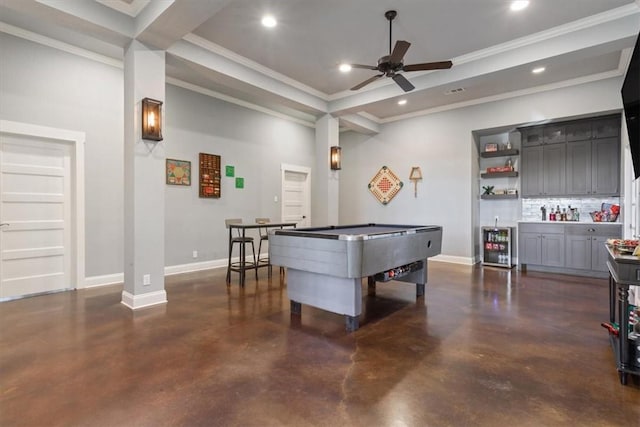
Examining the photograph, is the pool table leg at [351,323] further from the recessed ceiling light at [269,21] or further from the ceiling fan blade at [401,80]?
the recessed ceiling light at [269,21]

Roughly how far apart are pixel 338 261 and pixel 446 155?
5.07m

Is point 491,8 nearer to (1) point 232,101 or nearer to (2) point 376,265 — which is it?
(2) point 376,265

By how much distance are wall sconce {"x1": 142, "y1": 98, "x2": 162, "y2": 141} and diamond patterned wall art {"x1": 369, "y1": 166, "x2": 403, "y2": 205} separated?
5339mm

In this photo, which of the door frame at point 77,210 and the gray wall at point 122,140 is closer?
the gray wall at point 122,140

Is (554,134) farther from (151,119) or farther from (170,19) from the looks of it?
(151,119)

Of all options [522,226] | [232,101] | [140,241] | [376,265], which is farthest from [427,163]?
[140,241]

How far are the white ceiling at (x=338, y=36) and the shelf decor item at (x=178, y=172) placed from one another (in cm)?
138

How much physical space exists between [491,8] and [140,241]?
476 cm

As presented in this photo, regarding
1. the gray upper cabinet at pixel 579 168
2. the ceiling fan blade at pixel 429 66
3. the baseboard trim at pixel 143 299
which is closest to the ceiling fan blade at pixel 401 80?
the ceiling fan blade at pixel 429 66

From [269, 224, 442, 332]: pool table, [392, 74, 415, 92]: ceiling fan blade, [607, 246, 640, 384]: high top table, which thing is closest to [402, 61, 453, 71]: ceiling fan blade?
[392, 74, 415, 92]: ceiling fan blade

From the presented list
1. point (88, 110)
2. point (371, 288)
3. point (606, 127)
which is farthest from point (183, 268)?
point (606, 127)

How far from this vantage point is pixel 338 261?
9.39ft

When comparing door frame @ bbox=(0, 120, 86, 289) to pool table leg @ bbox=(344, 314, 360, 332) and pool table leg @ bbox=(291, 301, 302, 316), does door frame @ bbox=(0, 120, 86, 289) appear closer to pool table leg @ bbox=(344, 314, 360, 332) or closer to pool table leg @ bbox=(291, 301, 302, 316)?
pool table leg @ bbox=(291, 301, 302, 316)

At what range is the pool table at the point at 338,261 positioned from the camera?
2.82 meters
